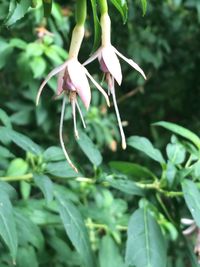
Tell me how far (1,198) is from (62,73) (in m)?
0.29

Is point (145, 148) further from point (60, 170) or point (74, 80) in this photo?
point (74, 80)

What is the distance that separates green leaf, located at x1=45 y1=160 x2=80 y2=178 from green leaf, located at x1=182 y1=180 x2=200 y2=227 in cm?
18

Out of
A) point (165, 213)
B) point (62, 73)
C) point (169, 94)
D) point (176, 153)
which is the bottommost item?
point (169, 94)

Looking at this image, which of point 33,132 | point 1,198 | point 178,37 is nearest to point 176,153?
point 1,198

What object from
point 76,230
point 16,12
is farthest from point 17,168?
point 16,12

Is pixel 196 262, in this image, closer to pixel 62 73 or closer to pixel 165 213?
pixel 165 213

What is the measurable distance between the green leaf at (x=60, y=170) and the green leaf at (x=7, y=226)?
153mm

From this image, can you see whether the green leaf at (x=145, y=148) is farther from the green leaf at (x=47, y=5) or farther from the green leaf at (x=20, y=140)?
the green leaf at (x=47, y=5)

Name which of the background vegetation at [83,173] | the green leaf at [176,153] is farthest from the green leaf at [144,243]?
the green leaf at [176,153]

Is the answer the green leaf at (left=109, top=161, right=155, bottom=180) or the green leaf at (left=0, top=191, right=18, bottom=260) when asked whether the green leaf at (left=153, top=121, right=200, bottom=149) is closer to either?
the green leaf at (left=109, top=161, right=155, bottom=180)

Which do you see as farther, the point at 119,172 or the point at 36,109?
the point at 36,109

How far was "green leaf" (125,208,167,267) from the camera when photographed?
912mm

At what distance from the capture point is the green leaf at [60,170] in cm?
97

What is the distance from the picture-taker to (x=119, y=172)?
109 cm
